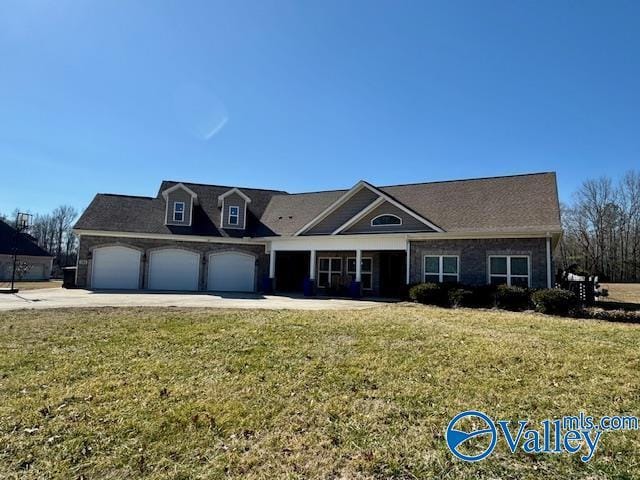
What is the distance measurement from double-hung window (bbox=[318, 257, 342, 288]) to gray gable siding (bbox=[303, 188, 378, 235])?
2748 mm

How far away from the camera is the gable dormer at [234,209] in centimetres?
2456

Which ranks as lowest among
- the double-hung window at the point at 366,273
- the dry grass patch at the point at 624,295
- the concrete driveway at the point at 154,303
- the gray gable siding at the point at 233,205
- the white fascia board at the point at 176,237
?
the concrete driveway at the point at 154,303

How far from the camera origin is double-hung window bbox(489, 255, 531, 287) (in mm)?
16250

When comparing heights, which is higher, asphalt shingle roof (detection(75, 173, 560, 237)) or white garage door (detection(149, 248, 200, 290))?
asphalt shingle roof (detection(75, 173, 560, 237))

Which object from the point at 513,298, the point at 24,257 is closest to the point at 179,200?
the point at 513,298

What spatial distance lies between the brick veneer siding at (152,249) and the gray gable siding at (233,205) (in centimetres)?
161

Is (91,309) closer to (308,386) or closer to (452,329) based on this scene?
(308,386)

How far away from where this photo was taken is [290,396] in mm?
5102

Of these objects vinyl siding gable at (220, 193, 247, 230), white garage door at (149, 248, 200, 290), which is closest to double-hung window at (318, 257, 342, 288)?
vinyl siding gable at (220, 193, 247, 230)

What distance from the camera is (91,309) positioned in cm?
1178

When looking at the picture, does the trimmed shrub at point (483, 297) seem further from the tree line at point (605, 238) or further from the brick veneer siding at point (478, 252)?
the tree line at point (605, 238)

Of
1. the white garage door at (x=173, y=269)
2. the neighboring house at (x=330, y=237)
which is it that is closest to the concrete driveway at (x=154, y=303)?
the neighboring house at (x=330, y=237)

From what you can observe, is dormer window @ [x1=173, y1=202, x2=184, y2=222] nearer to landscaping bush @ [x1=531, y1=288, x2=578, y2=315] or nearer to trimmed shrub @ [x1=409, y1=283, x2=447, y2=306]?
trimmed shrub @ [x1=409, y1=283, x2=447, y2=306]

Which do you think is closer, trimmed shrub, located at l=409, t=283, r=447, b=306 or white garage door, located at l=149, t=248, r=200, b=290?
trimmed shrub, located at l=409, t=283, r=447, b=306
